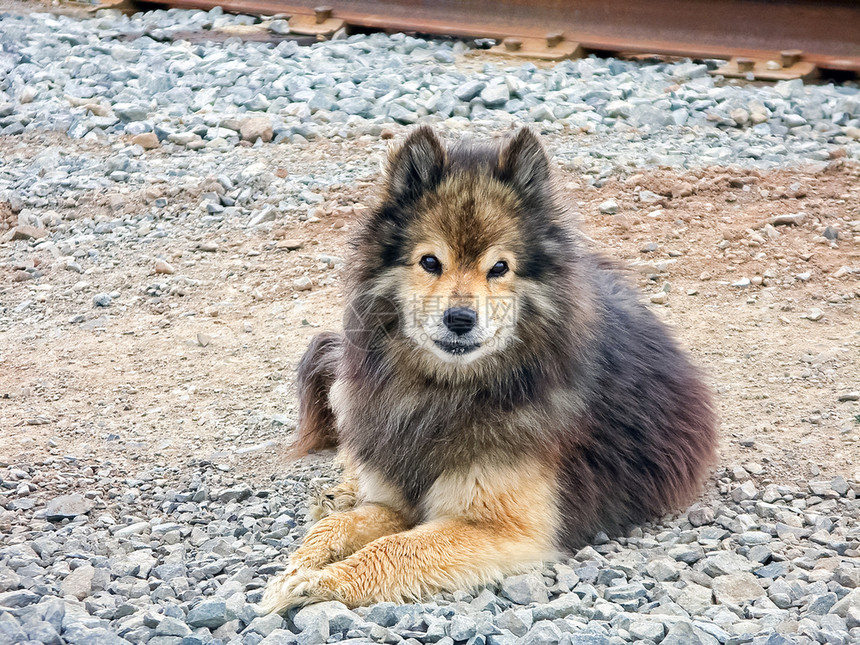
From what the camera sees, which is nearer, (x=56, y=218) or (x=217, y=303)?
(x=217, y=303)

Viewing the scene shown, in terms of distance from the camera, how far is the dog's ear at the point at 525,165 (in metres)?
4.07

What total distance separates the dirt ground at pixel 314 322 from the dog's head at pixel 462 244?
0.79ft

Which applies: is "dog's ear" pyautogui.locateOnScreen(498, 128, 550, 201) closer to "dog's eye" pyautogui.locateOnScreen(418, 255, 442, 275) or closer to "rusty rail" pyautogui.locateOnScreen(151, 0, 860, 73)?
"dog's eye" pyautogui.locateOnScreen(418, 255, 442, 275)

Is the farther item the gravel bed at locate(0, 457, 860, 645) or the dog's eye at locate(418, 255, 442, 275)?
the dog's eye at locate(418, 255, 442, 275)

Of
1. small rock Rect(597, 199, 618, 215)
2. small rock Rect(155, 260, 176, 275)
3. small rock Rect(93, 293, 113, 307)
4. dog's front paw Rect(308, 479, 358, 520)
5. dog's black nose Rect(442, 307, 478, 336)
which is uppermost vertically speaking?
dog's black nose Rect(442, 307, 478, 336)

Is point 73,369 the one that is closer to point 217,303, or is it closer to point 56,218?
point 217,303

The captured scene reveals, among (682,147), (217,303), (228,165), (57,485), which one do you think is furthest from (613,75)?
(57,485)

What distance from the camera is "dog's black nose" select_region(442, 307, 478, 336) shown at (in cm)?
380

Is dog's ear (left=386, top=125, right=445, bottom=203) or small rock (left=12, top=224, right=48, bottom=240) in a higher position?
dog's ear (left=386, top=125, right=445, bottom=203)

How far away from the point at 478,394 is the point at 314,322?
2.77 m

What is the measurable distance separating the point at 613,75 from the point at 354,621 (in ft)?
24.8

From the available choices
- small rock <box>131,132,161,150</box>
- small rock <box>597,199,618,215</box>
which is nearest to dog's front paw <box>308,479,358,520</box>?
small rock <box>597,199,618,215</box>

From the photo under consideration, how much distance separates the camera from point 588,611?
3604 mm

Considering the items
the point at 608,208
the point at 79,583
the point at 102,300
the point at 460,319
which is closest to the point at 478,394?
the point at 460,319
